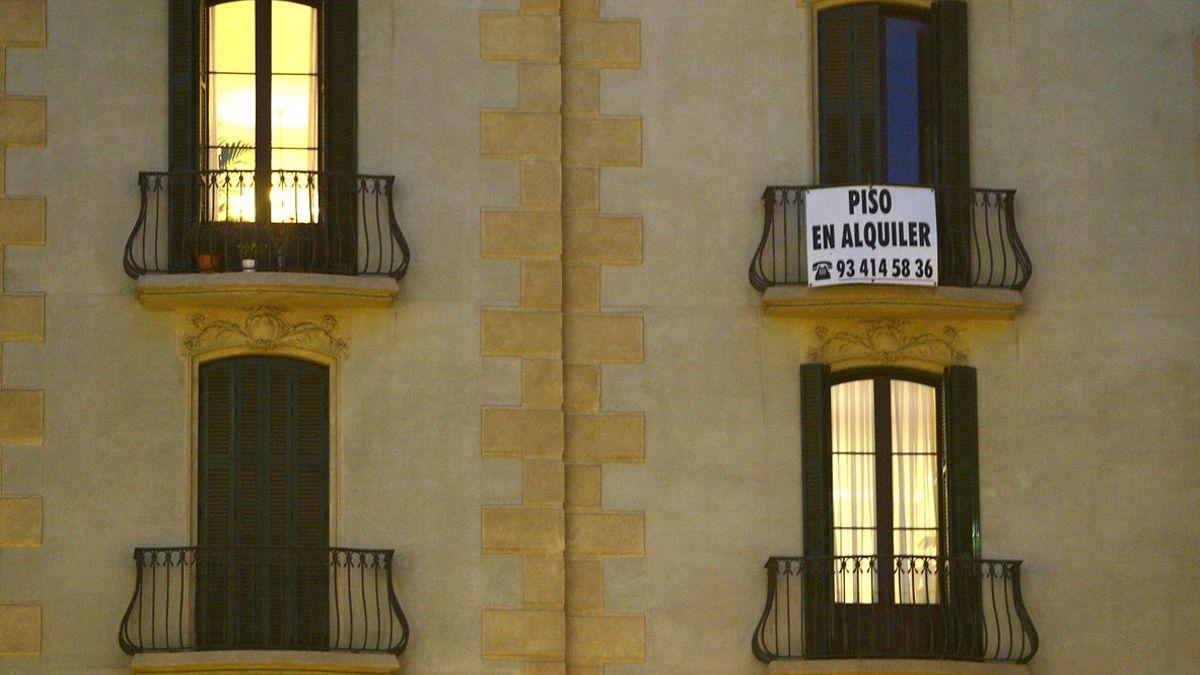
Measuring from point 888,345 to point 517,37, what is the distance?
13.3 ft

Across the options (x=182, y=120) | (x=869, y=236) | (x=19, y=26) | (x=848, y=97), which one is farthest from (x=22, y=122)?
(x=869, y=236)

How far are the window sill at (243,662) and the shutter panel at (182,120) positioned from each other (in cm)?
317

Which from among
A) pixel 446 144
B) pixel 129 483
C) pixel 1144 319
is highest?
pixel 446 144

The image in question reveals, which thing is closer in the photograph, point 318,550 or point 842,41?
point 318,550

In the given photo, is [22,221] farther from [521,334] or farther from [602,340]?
[602,340]

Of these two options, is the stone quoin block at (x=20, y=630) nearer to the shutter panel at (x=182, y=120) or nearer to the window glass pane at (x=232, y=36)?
the shutter panel at (x=182, y=120)

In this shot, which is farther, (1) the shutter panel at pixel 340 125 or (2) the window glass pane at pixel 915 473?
(2) the window glass pane at pixel 915 473

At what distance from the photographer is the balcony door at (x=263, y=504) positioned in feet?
63.4

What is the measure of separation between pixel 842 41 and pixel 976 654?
5334 millimetres

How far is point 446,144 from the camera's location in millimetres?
20125

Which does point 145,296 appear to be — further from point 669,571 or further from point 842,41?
point 842,41

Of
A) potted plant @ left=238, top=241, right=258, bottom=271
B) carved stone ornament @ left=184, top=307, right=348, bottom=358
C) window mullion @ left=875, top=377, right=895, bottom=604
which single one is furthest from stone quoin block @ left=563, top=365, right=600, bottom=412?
potted plant @ left=238, top=241, right=258, bottom=271

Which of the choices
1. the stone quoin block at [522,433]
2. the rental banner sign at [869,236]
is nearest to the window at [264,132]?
the stone quoin block at [522,433]

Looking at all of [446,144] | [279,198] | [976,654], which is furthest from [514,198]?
[976,654]
